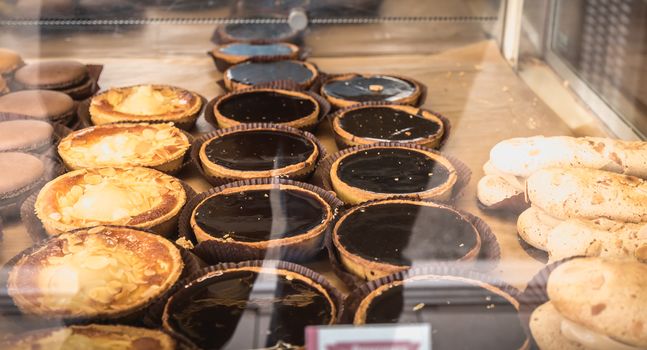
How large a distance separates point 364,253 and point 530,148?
782 millimetres

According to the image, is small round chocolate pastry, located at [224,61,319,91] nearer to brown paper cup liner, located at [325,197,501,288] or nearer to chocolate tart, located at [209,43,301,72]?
chocolate tart, located at [209,43,301,72]

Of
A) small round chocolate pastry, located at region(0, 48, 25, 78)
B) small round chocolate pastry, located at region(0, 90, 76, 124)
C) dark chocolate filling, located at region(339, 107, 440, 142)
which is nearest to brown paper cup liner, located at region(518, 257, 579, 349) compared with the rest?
dark chocolate filling, located at region(339, 107, 440, 142)

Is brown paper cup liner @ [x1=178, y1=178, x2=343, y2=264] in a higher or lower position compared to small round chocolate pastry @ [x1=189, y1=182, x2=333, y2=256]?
lower

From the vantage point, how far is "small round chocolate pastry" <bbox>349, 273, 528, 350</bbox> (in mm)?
1664

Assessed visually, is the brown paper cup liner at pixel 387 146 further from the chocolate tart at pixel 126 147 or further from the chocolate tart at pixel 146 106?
the chocolate tart at pixel 146 106

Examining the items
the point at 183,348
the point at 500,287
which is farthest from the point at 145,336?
the point at 500,287

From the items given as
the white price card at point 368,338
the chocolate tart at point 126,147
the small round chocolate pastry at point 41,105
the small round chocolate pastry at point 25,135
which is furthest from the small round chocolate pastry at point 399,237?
the small round chocolate pastry at point 41,105

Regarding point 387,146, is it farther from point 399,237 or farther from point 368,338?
point 368,338

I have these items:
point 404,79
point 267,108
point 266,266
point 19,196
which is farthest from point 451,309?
point 404,79

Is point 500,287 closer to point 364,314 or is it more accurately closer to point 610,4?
point 364,314

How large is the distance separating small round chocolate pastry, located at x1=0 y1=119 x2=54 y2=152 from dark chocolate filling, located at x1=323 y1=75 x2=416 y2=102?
1.35 metres

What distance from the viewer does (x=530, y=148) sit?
8.29 ft

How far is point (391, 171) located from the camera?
9.02ft

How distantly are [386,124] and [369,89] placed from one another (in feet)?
1.57
